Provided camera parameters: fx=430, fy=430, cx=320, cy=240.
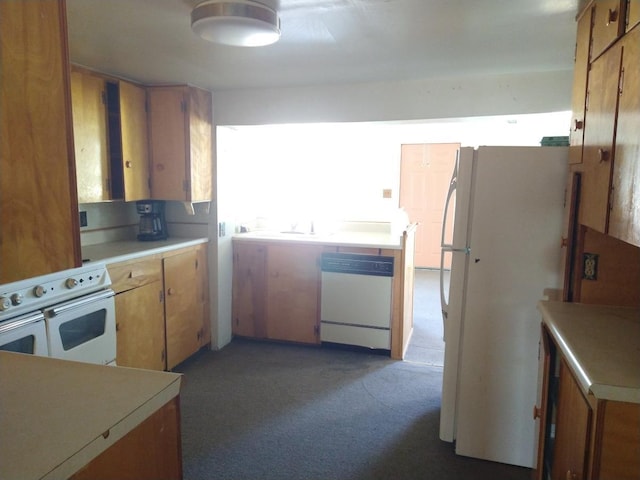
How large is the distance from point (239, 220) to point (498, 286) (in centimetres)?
251

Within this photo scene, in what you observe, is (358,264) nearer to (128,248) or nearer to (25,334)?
(128,248)

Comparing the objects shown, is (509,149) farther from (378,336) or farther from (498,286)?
(378,336)

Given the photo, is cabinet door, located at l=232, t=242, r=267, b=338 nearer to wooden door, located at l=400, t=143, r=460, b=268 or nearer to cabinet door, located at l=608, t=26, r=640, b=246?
cabinet door, located at l=608, t=26, r=640, b=246

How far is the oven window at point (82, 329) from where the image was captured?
7.59ft

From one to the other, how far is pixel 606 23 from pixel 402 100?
162 centimetres

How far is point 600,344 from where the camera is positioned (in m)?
1.45

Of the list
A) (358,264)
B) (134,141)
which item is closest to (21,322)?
(134,141)

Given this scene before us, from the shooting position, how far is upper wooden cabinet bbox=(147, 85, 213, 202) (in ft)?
10.7

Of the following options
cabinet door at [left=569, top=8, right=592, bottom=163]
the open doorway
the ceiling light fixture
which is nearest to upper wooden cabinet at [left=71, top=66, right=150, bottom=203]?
the ceiling light fixture

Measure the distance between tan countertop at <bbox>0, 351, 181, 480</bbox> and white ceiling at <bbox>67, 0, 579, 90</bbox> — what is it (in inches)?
56.6

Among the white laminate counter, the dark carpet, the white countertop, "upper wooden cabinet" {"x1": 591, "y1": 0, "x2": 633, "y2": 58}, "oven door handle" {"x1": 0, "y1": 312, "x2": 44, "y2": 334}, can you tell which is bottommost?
the dark carpet

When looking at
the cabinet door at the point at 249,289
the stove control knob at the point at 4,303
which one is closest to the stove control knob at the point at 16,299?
the stove control knob at the point at 4,303

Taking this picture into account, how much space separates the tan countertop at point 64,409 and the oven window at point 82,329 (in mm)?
1134

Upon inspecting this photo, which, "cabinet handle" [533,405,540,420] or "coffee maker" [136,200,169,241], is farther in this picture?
"coffee maker" [136,200,169,241]
